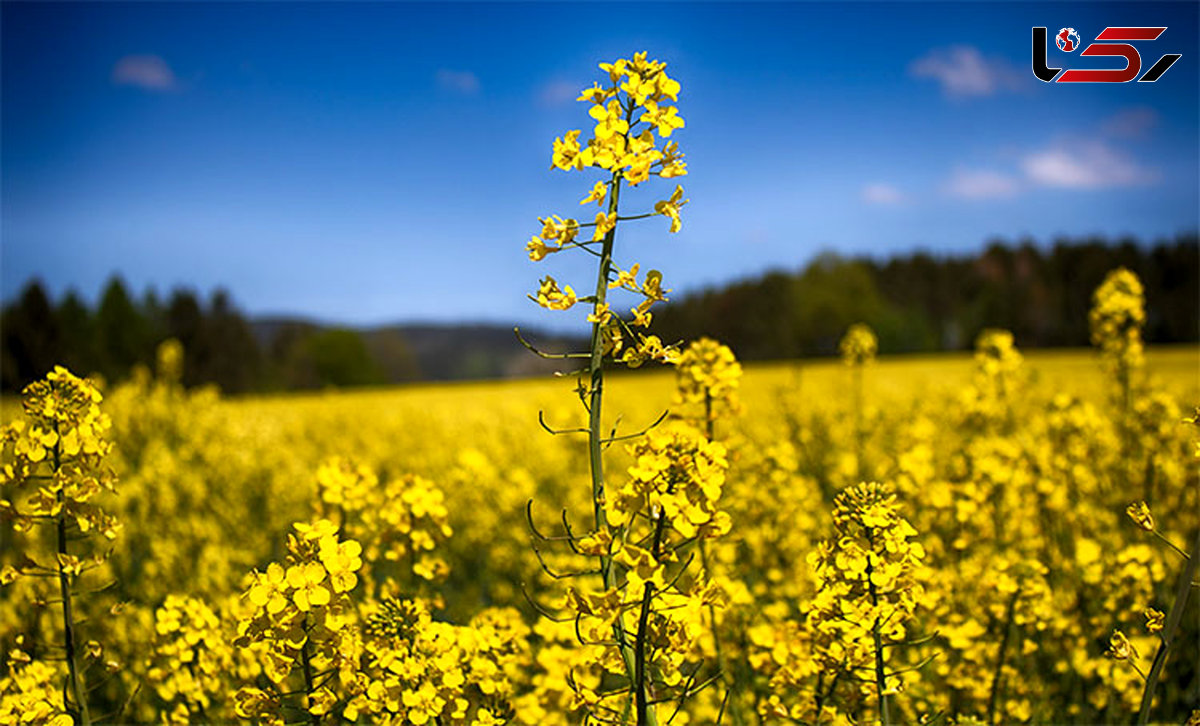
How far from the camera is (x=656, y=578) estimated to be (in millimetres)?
1856

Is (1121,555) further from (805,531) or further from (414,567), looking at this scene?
(414,567)

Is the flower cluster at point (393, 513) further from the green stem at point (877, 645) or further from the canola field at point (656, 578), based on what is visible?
the green stem at point (877, 645)

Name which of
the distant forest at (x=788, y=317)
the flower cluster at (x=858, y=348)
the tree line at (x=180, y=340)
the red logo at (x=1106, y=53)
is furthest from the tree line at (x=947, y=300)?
the red logo at (x=1106, y=53)

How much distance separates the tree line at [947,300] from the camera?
41531 mm

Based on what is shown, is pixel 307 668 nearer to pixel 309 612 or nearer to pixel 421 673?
pixel 309 612

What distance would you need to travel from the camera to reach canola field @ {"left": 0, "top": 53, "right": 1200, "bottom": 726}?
2.00m

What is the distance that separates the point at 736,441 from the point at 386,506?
200 cm

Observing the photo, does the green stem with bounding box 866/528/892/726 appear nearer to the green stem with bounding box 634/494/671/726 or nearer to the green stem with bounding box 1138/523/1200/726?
the green stem with bounding box 1138/523/1200/726

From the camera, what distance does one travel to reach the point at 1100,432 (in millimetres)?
6805

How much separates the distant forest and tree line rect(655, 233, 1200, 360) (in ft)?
0.29

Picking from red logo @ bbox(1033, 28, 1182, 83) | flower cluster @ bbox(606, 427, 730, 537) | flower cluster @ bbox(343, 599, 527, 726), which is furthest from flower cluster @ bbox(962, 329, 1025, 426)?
flower cluster @ bbox(606, 427, 730, 537)

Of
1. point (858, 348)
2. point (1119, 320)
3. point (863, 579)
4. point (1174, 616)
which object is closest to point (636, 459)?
point (863, 579)

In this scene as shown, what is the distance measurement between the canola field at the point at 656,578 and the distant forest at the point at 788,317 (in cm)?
3617

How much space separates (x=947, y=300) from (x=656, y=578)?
55025mm
